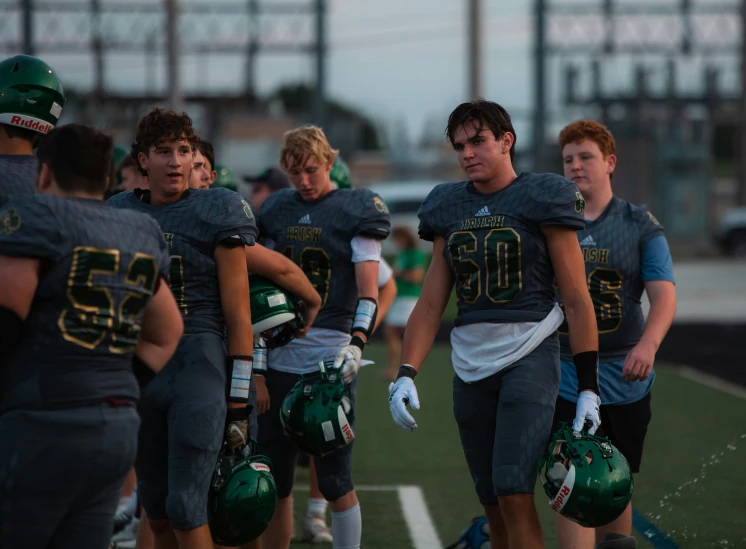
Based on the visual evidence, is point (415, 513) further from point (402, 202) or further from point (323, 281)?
point (402, 202)

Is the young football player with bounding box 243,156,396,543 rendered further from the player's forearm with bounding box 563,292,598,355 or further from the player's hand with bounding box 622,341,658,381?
the player's forearm with bounding box 563,292,598,355

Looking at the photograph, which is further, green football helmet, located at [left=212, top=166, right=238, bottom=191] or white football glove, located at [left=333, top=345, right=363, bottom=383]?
green football helmet, located at [left=212, top=166, right=238, bottom=191]

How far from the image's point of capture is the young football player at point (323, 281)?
5.61 metres

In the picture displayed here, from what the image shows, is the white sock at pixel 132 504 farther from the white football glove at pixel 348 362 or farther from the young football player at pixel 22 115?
the young football player at pixel 22 115

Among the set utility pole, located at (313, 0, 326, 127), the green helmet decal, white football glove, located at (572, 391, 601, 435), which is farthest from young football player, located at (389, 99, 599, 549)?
utility pole, located at (313, 0, 326, 127)

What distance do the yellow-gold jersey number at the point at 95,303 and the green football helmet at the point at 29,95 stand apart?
1.21m

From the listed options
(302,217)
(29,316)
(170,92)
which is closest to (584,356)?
(302,217)

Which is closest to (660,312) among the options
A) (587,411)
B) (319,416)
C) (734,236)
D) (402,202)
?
(587,411)

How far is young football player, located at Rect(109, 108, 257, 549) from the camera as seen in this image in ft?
14.6

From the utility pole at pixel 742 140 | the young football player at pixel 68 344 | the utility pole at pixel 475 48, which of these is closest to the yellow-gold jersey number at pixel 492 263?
the young football player at pixel 68 344

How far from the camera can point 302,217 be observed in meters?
5.86

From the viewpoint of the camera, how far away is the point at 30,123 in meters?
4.43

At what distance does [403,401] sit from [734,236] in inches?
1312

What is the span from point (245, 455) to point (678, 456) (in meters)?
5.28
